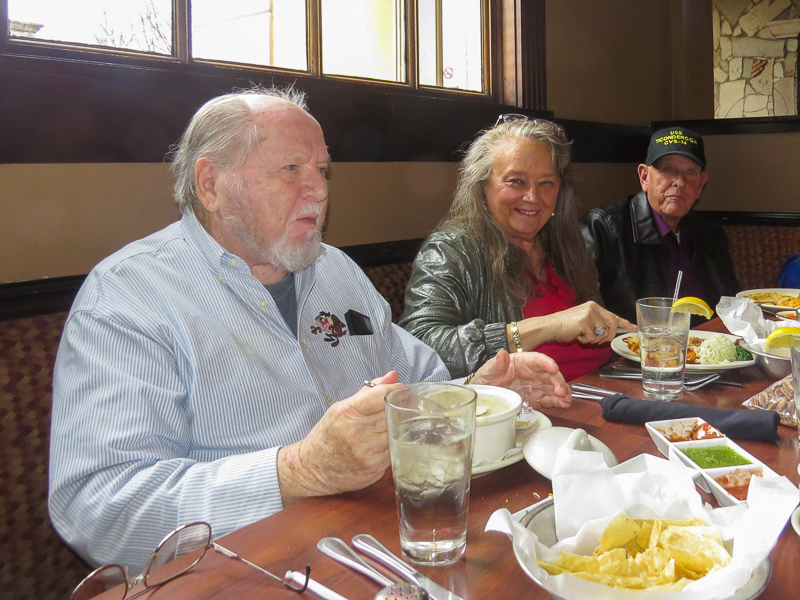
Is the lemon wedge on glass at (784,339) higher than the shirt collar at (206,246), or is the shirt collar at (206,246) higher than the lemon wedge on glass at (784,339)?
the shirt collar at (206,246)

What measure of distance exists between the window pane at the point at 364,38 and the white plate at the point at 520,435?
2050 millimetres

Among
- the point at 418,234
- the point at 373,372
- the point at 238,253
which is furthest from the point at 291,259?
the point at 418,234

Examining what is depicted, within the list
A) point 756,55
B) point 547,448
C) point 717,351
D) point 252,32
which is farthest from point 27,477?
point 756,55

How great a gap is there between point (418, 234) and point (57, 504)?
7.67ft

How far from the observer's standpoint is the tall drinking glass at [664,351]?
1.39 m

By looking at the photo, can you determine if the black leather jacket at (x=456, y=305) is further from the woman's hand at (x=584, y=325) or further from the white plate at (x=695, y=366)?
the white plate at (x=695, y=366)

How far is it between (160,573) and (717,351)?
1309 mm

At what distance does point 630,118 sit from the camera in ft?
16.7

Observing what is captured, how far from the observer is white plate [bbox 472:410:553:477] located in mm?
997

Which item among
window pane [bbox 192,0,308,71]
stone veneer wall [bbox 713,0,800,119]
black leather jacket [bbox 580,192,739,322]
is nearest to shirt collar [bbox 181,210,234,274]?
window pane [bbox 192,0,308,71]

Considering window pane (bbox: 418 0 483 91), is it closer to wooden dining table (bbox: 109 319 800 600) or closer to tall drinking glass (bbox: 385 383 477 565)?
wooden dining table (bbox: 109 319 800 600)

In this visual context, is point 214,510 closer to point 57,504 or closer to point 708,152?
point 57,504

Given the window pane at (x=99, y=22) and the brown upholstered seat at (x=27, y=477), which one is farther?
the window pane at (x=99, y=22)

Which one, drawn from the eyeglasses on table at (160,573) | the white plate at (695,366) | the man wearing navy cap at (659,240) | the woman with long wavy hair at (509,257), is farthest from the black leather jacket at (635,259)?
the eyeglasses on table at (160,573)
